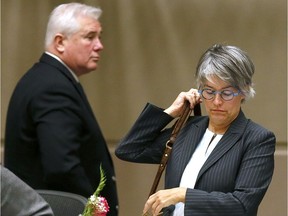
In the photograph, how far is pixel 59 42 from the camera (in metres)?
3.21

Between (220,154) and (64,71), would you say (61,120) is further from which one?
(220,154)

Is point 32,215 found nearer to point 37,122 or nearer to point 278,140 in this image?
point 37,122

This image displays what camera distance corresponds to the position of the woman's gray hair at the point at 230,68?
2562 mm

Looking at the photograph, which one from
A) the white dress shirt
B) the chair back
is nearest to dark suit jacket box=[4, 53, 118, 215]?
the chair back

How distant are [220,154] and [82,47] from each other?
0.95 meters

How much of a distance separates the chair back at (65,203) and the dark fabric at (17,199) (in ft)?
1.90

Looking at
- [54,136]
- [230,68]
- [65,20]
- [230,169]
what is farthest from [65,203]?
[65,20]

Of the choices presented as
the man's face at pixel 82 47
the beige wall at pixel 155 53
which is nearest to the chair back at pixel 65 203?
the man's face at pixel 82 47

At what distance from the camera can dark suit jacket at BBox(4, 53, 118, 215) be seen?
2.92 metres

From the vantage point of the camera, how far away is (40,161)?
309 centimetres

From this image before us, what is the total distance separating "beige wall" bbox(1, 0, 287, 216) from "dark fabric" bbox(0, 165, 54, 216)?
256cm

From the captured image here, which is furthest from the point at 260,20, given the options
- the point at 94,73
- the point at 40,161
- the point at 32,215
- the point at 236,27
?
the point at 32,215

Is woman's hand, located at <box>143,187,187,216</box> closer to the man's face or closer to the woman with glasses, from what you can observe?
the woman with glasses

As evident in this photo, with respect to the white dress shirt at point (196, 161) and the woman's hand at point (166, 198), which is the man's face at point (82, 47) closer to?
the white dress shirt at point (196, 161)
